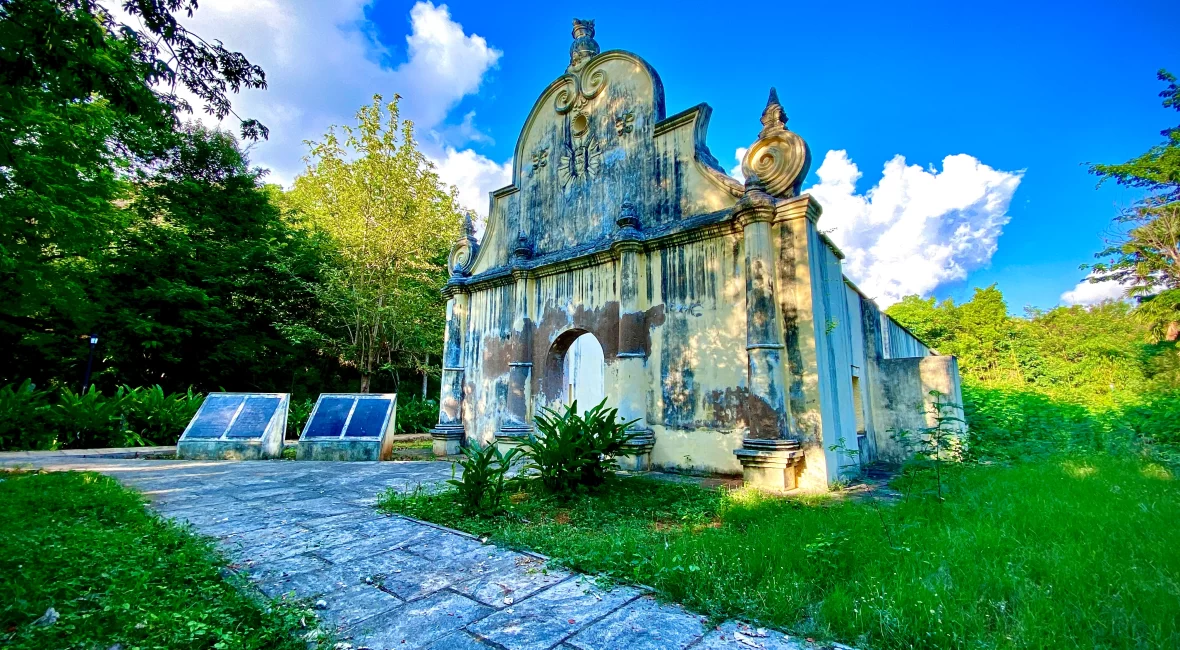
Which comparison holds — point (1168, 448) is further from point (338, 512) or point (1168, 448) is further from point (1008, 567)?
point (338, 512)

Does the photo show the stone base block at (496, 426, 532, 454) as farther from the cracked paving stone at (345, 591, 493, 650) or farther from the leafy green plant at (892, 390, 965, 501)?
the cracked paving stone at (345, 591, 493, 650)

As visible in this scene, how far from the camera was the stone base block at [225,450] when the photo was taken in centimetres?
905

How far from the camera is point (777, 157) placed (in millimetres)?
6855

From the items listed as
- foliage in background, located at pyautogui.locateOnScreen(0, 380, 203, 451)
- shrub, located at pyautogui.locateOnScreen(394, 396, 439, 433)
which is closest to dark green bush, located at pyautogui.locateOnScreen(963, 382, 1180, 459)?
shrub, located at pyautogui.locateOnScreen(394, 396, 439, 433)

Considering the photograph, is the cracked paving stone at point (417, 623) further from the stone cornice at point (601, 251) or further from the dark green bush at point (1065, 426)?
the dark green bush at point (1065, 426)

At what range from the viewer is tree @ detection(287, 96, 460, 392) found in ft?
54.3

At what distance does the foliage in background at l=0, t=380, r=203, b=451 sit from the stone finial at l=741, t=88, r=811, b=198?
14.0 meters

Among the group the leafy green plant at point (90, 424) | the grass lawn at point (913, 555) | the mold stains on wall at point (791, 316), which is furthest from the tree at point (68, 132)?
the mold stains on wall at point (791, 316)

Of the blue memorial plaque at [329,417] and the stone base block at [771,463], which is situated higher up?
the blue memorial plaque at [329,417]

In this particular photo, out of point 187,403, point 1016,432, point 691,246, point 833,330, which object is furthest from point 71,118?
point 1016,432

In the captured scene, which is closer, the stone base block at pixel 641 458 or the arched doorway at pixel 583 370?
the stone base block at pixel 641 458

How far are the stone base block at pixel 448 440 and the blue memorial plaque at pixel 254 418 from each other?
3201mm

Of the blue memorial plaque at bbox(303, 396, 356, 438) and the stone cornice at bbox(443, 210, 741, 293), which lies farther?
the blue memorial plaque at bbox(303, 396, 356, 438)

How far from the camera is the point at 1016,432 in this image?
8.68 meters
